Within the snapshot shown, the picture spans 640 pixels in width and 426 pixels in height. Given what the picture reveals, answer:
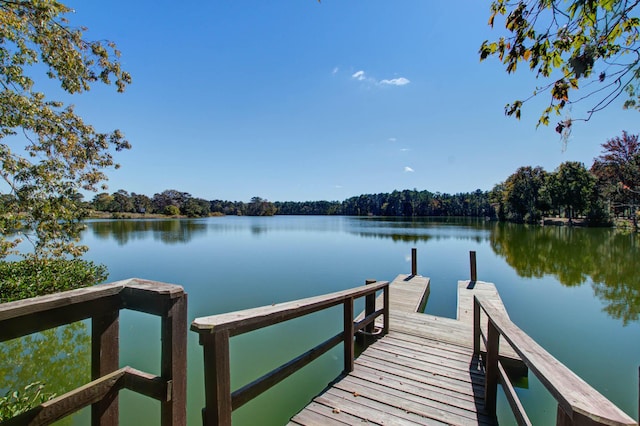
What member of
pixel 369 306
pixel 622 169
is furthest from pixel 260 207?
pixel 369 306

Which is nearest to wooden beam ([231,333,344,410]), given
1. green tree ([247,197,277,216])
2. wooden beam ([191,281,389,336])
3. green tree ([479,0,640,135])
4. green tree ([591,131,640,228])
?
wooden beam ([191,281,389,336])

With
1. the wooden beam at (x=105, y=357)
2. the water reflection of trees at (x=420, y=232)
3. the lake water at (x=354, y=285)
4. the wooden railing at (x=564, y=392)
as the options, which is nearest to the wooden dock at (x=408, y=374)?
the wooden railing at (x=564, y=392)

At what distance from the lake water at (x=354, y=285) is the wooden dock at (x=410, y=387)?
3.33ft

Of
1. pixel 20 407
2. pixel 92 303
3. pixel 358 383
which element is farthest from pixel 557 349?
pixel 20 407

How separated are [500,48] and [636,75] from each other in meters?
0.78

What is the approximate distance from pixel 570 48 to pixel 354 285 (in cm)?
924

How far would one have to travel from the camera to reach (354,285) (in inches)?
411

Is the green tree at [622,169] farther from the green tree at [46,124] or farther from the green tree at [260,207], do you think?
the green tree at [260,207]

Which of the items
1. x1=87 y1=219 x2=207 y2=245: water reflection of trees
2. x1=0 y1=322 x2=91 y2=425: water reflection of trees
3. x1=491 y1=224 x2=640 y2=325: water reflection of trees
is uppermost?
x1=87 y1=219 x2=207 y2=245: water reflection of trees

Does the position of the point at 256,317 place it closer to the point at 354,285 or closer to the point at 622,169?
the point at 354,285

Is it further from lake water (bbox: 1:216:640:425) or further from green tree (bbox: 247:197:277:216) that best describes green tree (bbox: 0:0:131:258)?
green tree (bbox: 247:197:277:216)

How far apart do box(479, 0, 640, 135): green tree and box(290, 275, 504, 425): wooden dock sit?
252 cm

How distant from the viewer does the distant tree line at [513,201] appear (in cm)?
2793

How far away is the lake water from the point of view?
14.4ft
